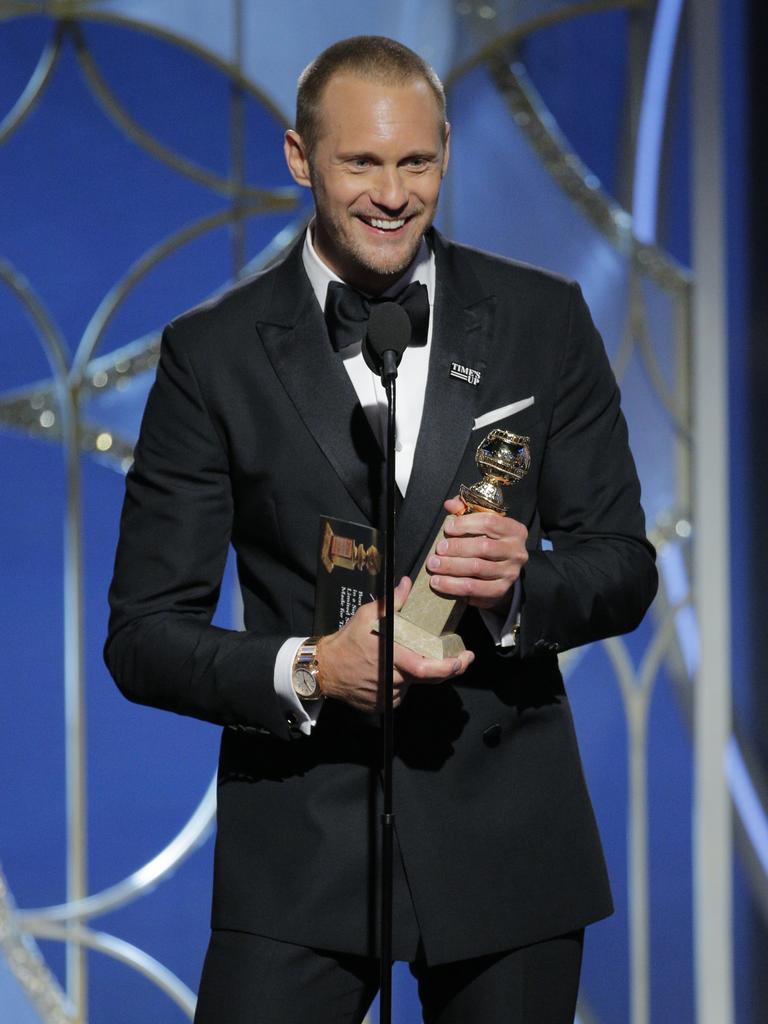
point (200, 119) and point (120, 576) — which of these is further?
point (200, 119)

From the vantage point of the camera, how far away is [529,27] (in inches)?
115

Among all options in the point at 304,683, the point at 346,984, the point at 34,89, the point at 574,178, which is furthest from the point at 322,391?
the point at 574,178

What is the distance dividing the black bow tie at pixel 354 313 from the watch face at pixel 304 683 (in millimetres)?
371

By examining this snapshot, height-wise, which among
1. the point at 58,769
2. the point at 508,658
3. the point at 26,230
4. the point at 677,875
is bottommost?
the point at 677,875

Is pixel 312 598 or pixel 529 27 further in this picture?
pixel 529 27

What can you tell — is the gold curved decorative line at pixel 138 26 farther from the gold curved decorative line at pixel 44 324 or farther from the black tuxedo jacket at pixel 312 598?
the black tuxedo jacket at pixel 312 598

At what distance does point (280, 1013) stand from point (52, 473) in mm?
1414

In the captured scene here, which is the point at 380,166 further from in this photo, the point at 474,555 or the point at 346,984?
the point at 346,984

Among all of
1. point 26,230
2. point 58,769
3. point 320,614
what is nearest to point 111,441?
point 26,230

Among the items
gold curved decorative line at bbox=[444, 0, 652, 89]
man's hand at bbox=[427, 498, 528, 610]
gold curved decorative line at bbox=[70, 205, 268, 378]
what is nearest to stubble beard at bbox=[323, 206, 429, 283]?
man's hand at bbox=[427, 498, 528, 610]

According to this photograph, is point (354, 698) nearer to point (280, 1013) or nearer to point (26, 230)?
point (280, 1013)

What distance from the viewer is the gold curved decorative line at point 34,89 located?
8.90 ft

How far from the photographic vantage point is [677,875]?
298 centimetres

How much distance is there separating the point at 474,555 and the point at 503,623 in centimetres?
14
